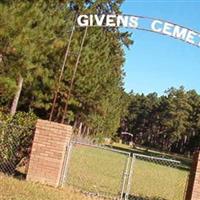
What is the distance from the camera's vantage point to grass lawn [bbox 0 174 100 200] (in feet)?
39.4

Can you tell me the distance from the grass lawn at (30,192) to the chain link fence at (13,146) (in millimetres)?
1603

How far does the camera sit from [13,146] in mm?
16266

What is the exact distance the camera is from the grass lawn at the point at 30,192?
12000 millimetres

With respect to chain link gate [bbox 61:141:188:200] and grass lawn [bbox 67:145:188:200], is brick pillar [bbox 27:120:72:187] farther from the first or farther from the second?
grass lawn [bbox 67:145:188:200]

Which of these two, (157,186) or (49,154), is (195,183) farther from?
(157,186)

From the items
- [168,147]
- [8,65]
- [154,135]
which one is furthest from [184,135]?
[8,65]

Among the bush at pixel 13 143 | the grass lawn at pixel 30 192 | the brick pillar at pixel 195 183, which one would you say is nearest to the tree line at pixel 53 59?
the bush at pixel 13 143

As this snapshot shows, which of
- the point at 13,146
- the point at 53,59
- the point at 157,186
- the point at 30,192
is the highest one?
the point at 53,59

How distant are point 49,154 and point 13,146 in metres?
2.17

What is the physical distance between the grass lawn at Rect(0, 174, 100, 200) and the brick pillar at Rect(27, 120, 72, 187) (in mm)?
371

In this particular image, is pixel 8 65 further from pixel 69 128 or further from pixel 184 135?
pixel 184 135

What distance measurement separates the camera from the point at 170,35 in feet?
51.8

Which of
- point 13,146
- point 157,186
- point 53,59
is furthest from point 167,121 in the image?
point 13,146

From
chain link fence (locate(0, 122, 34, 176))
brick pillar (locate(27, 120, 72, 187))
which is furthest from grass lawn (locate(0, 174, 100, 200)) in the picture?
chain link fence (locate(0, 122, 34, 176))
